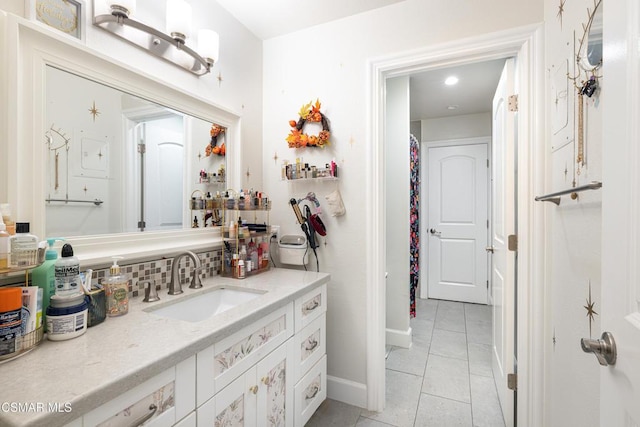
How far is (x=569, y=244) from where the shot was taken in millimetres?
1145

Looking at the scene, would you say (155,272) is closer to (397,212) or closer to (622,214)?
(622,214)

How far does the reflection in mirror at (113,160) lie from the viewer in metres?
1.08

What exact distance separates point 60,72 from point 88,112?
15 centimetres

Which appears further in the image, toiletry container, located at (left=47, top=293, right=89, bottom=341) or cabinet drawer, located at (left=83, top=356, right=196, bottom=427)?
toiletry container, located at (left=47, top=293, right=89, bottom=341)

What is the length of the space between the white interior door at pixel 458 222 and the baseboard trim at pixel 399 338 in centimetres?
158

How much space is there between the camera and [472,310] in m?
3.53

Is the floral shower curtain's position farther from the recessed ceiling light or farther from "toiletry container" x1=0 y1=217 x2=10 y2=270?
"toiletry container" x1=0 y1=217 x2=10 y2=270

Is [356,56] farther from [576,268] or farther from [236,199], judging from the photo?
[576,268]

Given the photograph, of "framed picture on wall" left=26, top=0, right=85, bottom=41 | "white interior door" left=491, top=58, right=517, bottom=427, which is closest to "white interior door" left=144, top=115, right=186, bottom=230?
"framed picture on wall" left=26, top=0, right=85, bottom=41

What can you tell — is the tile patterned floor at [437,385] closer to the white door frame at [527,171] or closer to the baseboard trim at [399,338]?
the baseboard trim at [399,338]

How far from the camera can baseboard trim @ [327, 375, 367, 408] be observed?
1.82 m

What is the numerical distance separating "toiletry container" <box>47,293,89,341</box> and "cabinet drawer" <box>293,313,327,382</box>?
0.83m

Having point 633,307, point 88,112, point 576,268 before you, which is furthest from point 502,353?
point 88,112

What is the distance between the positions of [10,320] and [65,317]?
0.12 m
